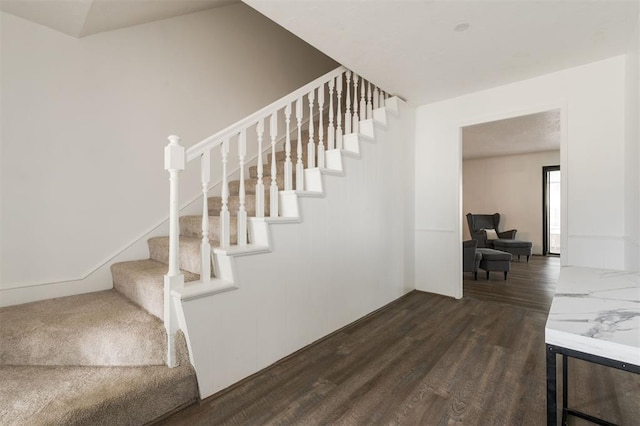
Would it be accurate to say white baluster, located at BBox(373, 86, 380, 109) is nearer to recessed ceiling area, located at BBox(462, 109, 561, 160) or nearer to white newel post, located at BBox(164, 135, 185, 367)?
recessed ceiling area, located at BBox(462, 109, 561, 160)

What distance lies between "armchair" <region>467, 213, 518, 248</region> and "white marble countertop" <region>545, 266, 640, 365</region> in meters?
5.11

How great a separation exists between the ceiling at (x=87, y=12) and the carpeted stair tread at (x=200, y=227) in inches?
63.6

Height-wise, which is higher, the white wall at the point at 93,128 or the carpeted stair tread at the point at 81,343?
the white wall at the point at 93,128

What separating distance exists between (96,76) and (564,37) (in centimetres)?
376

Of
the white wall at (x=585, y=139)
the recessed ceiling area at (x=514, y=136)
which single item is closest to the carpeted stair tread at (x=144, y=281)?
the white wall at (x=585, y=139)

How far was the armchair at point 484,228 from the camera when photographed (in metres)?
6.31

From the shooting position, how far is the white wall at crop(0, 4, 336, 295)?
199 centimetres

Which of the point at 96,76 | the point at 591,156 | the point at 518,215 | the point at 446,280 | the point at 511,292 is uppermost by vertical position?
the point at 96,76

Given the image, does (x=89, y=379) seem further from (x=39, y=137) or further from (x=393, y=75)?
(x=393, y=75)

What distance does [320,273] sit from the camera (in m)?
2.41

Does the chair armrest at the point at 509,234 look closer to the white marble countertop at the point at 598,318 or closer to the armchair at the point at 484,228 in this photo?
the armchair at the point at 484,228

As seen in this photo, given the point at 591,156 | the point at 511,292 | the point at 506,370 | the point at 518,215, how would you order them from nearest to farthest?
the point at 506,370
the point at 591,156
the point at 511,292
the point at 518,215

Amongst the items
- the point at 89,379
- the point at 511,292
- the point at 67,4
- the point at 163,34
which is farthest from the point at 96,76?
the point at 511,292

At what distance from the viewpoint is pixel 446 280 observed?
11.6 ft
